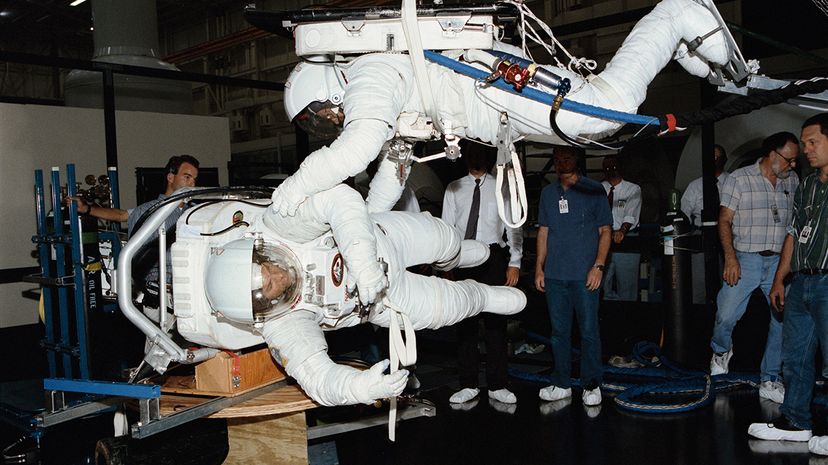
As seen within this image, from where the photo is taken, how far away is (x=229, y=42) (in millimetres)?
11945

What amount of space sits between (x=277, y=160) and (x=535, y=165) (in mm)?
5250

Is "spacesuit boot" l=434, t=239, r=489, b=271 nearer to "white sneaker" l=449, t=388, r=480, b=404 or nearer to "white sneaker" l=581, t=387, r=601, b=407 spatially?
"white sneaker" l=449, t=388, r=480, b=404

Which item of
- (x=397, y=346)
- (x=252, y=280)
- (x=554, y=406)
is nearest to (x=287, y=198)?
(x=252, y=280)

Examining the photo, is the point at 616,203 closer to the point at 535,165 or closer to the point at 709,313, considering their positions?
the point at 709,313

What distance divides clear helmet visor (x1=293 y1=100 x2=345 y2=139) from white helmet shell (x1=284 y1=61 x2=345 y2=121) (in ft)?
0.07

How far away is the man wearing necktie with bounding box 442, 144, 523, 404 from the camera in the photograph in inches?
165

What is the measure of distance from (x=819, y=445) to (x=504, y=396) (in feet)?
5.48

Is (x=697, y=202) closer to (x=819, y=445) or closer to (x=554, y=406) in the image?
(x=554, y=406)

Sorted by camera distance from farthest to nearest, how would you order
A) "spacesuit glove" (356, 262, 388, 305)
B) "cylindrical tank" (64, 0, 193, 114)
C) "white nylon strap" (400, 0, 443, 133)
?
1. "cylindrical tank" (64, 0, 193, 114)
2. "white nylon strap" (400, 0, 443, 133)
3. "spacesuit glove" (356, 262, 388, 305)

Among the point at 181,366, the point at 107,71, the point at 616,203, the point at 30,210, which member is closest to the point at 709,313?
the point at 616,203

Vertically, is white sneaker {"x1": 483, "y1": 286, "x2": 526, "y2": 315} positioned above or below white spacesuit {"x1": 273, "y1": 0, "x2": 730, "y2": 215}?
below

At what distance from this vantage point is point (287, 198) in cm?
238

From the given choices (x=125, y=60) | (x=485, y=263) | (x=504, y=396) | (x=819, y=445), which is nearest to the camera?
(x=819, y=445)

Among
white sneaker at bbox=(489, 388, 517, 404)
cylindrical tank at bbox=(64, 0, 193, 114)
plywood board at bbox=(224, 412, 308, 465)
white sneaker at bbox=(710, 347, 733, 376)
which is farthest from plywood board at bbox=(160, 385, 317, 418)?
cylindrical tank at bbox=(64, 0, 193, 114)
